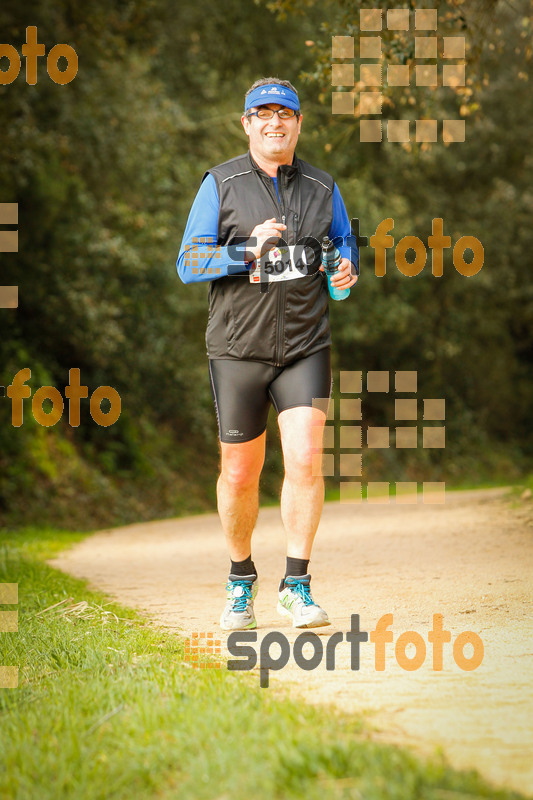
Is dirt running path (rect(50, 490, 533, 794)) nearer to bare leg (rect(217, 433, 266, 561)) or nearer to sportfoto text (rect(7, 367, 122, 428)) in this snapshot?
bare leg (rect(217, 433, 266, 561))

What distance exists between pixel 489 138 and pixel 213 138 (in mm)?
9296

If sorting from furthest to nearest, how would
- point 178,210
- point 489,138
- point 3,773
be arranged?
point 489,138, point 178,210, point 3,773

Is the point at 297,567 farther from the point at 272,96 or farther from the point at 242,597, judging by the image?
the point at 272,96

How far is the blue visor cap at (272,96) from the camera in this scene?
15.6 feet

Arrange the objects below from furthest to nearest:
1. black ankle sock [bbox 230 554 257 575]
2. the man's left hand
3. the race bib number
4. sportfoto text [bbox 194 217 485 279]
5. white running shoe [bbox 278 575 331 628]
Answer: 1. sportfoto text [bbox 194 217 485 279]
2. black ankle sock [bbox 230 554 257 575]
3. the man's left hand
4. the race bib number
5. white running shoe [bbox 278 575 331 628]

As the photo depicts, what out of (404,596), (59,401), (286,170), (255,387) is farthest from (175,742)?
(59,401)

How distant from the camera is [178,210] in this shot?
57.5 ft

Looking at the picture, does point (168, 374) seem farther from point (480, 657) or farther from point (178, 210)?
point (480, 657)

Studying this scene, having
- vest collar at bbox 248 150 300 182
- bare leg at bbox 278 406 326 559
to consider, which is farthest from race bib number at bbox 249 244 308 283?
bare leg at bbox 278 406 326 559

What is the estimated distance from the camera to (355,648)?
4.09m

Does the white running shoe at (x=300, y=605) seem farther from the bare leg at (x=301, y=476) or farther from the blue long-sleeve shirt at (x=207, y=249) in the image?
the blue long-sleeve shirt at (x=207, y=249)

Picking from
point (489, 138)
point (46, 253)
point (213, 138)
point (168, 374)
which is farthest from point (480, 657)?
point (489, 138)

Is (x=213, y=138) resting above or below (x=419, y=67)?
above

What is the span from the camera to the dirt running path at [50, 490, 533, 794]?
2.96 meters
